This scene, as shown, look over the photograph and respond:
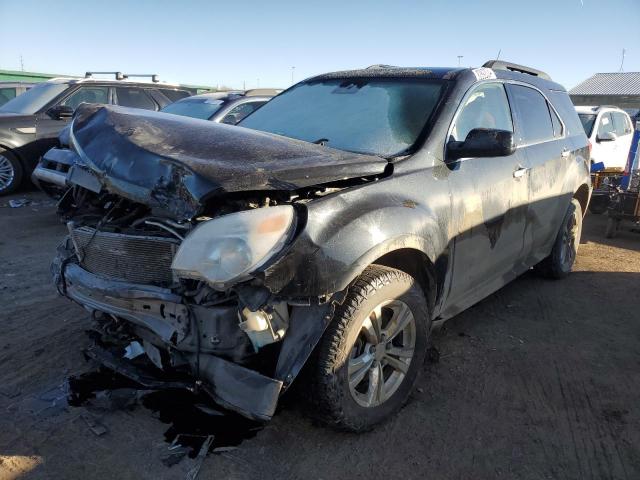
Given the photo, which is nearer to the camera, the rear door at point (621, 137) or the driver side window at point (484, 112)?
the driver side window at point (484, 112)

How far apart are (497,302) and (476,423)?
2.05 m

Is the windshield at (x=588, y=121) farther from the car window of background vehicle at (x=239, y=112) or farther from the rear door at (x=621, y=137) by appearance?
the car window of background vehicle at (x=239, y=112)

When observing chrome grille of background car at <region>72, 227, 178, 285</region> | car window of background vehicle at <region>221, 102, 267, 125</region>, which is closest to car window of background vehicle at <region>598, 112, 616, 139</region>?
car window of background vehicle at <region>221, 102, 267, 125</region>

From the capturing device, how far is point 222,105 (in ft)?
25.6

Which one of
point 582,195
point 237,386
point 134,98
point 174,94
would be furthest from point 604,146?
point 237,386

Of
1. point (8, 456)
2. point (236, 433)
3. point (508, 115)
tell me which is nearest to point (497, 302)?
point (508, 115)

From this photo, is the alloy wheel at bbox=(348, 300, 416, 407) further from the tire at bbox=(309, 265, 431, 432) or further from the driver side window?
the driver side window

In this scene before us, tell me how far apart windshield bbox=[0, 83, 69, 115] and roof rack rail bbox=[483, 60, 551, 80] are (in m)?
7.53

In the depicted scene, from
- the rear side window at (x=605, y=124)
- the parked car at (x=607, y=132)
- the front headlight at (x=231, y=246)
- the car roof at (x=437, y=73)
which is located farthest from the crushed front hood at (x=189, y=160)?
the rear side window at (x=605, y=124)

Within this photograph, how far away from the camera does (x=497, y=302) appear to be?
468cm

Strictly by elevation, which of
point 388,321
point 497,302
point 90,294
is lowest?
point 497,302

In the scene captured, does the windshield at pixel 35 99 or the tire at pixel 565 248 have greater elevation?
the windshield at pixel 35 99

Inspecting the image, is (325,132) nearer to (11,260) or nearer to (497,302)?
(497,302)

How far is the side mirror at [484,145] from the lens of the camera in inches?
117
